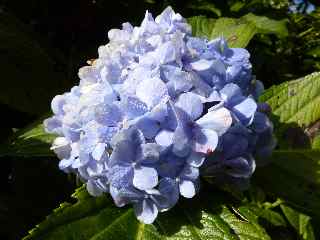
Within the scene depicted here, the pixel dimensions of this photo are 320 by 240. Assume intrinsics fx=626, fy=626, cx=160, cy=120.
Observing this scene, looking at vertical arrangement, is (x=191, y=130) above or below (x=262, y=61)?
above

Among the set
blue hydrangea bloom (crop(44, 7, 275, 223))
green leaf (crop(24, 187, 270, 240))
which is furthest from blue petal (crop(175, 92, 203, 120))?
green leaf (crop(24, 187, 270, 240))

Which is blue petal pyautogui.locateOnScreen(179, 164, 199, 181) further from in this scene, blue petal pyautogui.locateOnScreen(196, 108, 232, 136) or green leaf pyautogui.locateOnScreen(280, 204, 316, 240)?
green leaf pyautogui.locateOnScreen(280, 204, 316, 240)

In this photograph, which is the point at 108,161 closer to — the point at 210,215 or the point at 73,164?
the point at 73,164

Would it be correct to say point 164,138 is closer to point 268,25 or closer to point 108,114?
point 108,114

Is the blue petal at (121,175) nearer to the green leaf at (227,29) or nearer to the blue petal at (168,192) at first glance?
the blue petal at (168,192)

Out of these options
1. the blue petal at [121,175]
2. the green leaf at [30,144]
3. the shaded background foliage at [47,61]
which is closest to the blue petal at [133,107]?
the blue petal at [121,175]

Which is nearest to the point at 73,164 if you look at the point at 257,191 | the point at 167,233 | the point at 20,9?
the point at 167,233
